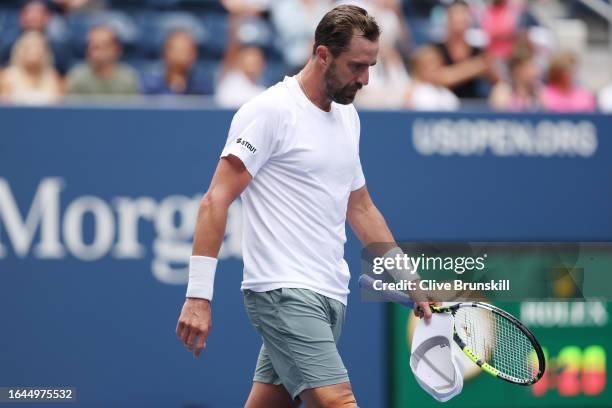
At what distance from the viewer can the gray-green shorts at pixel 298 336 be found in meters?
3.68

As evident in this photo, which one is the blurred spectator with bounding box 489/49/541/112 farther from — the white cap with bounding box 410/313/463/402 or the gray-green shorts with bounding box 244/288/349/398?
the gray-green shorts with bounding box 244/288/349/398

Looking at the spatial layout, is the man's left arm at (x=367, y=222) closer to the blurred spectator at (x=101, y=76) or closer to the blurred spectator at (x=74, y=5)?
the blurred spectator at (x=101, y=76)

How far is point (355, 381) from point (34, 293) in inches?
67.6

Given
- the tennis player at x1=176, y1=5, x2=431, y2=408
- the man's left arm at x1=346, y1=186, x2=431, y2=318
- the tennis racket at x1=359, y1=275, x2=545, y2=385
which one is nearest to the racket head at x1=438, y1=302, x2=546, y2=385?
the tennis racket at x1=359, y1=275, x2=545, y2=385

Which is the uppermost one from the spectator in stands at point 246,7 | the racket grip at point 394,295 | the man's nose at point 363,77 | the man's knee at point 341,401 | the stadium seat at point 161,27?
the spectator in stands at point 246,7

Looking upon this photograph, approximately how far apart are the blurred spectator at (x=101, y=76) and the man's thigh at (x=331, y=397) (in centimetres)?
375

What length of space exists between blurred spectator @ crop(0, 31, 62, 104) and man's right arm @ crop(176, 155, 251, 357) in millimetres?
3819

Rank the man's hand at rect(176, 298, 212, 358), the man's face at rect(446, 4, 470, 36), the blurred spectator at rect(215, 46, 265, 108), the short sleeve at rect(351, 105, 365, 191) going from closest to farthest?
the man's hand at rect(176, 298, 212, 358) → the short sleeve at rect(351, 105, 365, 191) → the blurred spectator at rect(215, 46, 265, 108) → the man's face at rect(446, 4, 470, 36)

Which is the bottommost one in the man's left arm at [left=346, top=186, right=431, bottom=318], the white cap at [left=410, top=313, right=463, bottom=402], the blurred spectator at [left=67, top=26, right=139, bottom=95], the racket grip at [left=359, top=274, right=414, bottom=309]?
the white cap at [left=410, top=313, right=463, bottom=402]

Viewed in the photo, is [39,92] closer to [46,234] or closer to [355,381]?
[46,234]

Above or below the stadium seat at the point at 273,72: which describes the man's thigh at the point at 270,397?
below

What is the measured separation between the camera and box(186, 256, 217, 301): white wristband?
3627 mm

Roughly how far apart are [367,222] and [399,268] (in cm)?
22

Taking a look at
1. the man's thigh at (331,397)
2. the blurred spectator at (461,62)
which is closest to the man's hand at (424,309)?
the man's thigh at (331,397)
